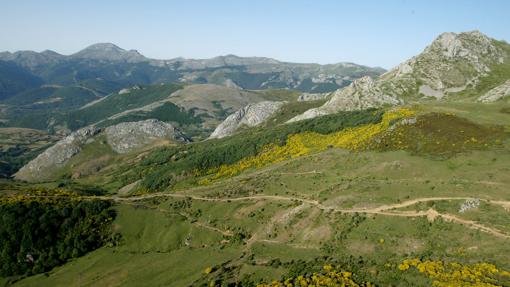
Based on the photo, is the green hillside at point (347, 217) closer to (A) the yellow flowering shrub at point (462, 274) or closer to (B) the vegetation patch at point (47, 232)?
(A) the yellow flowering shrub at point (462, 274)

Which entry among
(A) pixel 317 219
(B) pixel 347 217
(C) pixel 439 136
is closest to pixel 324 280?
(B) pixel 347 217

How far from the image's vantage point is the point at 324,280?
58.4 metres

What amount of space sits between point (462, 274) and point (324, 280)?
19.1 meters

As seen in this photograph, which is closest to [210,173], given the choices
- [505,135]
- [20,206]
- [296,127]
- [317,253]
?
[296,127]

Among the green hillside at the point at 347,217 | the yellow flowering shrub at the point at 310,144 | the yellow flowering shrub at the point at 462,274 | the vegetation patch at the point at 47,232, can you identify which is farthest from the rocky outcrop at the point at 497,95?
the vegetation patch at the point at 47,232

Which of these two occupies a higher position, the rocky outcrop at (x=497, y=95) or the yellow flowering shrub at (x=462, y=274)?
the rocky outcrop at (x=497, y=95)

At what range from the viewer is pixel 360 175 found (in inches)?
3816

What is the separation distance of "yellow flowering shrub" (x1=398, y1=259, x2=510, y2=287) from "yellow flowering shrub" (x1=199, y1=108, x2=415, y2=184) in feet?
188

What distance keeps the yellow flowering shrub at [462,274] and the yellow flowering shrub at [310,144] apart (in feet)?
188

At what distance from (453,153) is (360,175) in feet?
73.5

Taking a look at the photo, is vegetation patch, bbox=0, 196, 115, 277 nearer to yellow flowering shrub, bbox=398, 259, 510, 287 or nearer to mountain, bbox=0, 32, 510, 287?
mountain, bbox=0, 32, 510, 287

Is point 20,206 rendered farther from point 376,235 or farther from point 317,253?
point 376,235

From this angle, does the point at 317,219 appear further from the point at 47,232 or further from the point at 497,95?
the point at 497,95

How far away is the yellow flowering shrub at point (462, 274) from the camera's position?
5156 centimetres
